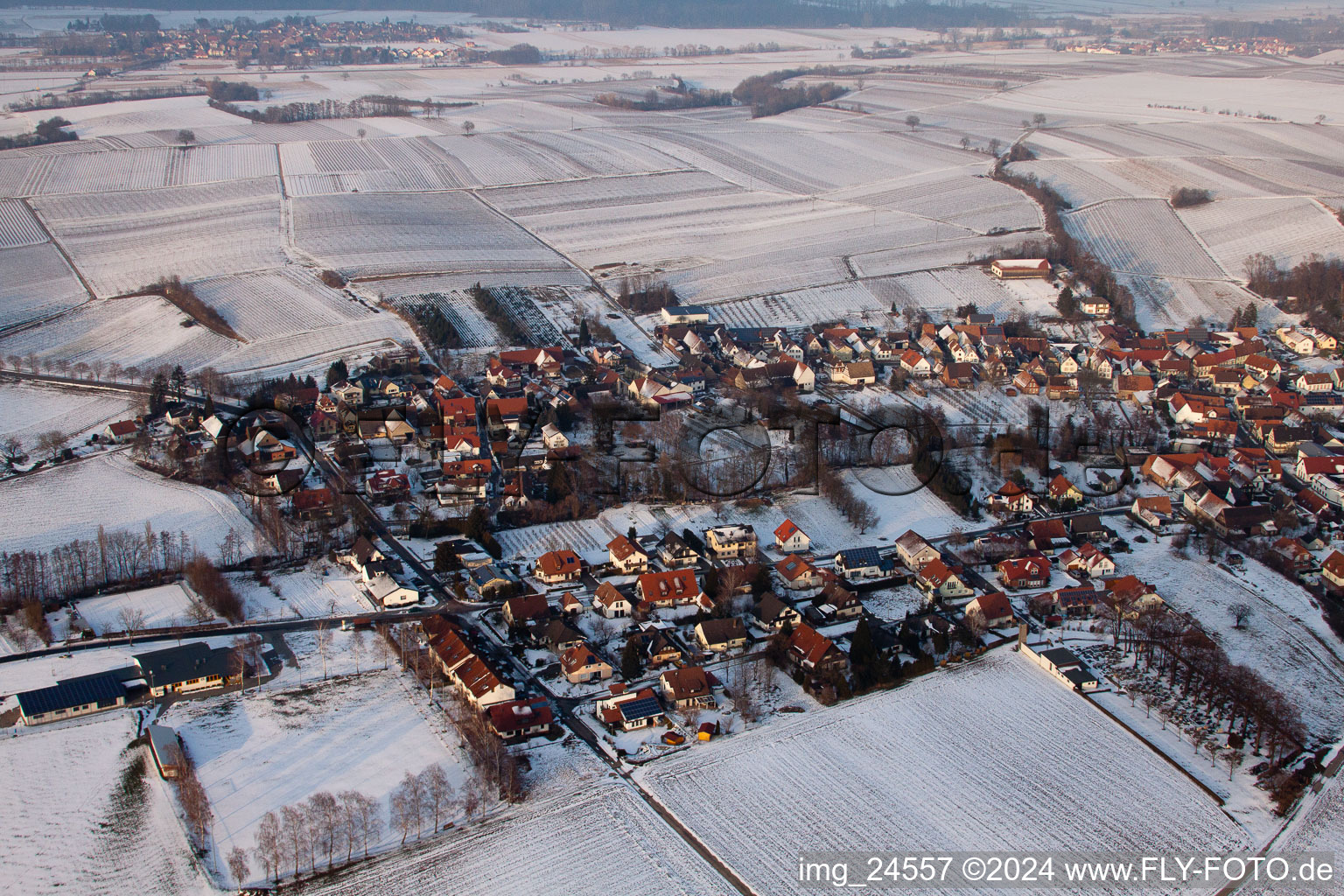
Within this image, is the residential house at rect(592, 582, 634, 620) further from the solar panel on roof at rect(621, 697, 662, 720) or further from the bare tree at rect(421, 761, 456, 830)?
the bare tree at rect(421, 761, 456, 830)

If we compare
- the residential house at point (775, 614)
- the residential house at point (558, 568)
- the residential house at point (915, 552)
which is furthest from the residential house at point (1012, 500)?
the residential house at point (558, 568)

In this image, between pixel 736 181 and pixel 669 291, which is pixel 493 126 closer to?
pixel 736 181

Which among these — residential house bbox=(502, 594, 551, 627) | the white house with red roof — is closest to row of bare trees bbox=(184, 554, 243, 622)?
residential house bbox=(502, 594, 551, 627)

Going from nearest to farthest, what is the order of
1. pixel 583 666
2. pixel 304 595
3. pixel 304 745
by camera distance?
pixel 304 745
pixel 583 666
pixel 304 595

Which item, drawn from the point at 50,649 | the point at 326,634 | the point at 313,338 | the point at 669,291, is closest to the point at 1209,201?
the point at 669,291

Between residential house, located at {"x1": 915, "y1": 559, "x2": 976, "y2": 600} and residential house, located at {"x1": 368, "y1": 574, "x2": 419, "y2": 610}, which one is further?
residential house, located at {"x1": 915, "y1": 559, "x2": 976, "y2": 600}

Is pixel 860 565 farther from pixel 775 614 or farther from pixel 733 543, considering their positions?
pixel 775 614

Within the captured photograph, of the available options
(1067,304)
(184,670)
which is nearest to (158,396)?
(184,670)
